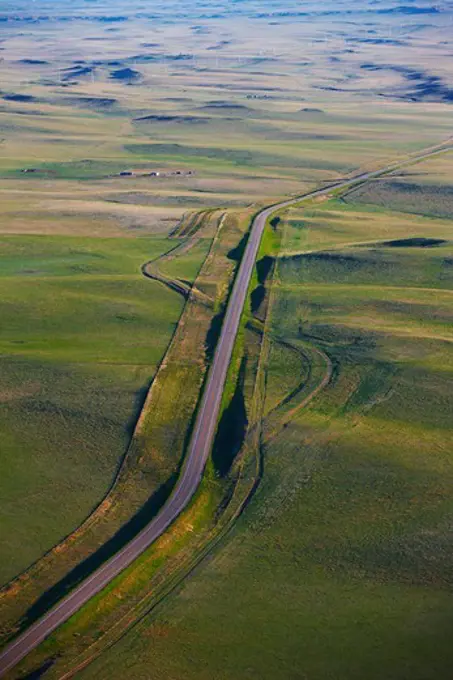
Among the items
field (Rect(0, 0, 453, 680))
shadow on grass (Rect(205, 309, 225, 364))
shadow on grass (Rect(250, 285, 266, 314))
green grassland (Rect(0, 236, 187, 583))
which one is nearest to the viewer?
field (Rect(0, 0, 453, 680))

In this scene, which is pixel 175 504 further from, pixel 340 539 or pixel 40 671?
pixel 40 671

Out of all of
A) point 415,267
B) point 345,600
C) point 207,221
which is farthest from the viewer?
point 207,221

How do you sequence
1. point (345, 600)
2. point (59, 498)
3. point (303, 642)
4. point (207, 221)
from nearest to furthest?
point (303, 642) < point (345, 600) < point (59, 498) < point (207, 221)

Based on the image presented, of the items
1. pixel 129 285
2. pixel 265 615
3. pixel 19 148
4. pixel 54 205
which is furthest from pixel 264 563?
pixel 19 148

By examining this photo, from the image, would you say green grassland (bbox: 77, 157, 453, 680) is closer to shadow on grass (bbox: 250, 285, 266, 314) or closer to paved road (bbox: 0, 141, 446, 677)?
shadow on grass (bbox: 250, 285, 266, 314)

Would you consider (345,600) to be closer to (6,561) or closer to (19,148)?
(6,561)

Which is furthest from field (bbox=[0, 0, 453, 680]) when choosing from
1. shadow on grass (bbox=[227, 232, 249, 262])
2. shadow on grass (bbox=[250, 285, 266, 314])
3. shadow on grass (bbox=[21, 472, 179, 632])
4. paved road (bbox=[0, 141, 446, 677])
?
shadow on grass (bbox=[227, 232, 249, 262])

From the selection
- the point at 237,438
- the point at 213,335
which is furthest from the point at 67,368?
the point at 237,438

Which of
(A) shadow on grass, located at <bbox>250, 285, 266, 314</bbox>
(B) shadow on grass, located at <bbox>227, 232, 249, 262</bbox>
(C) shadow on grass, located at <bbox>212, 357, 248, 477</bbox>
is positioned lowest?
(B) shadow on grass, located at <bbox>227, 232, 249, 262</bbox>
